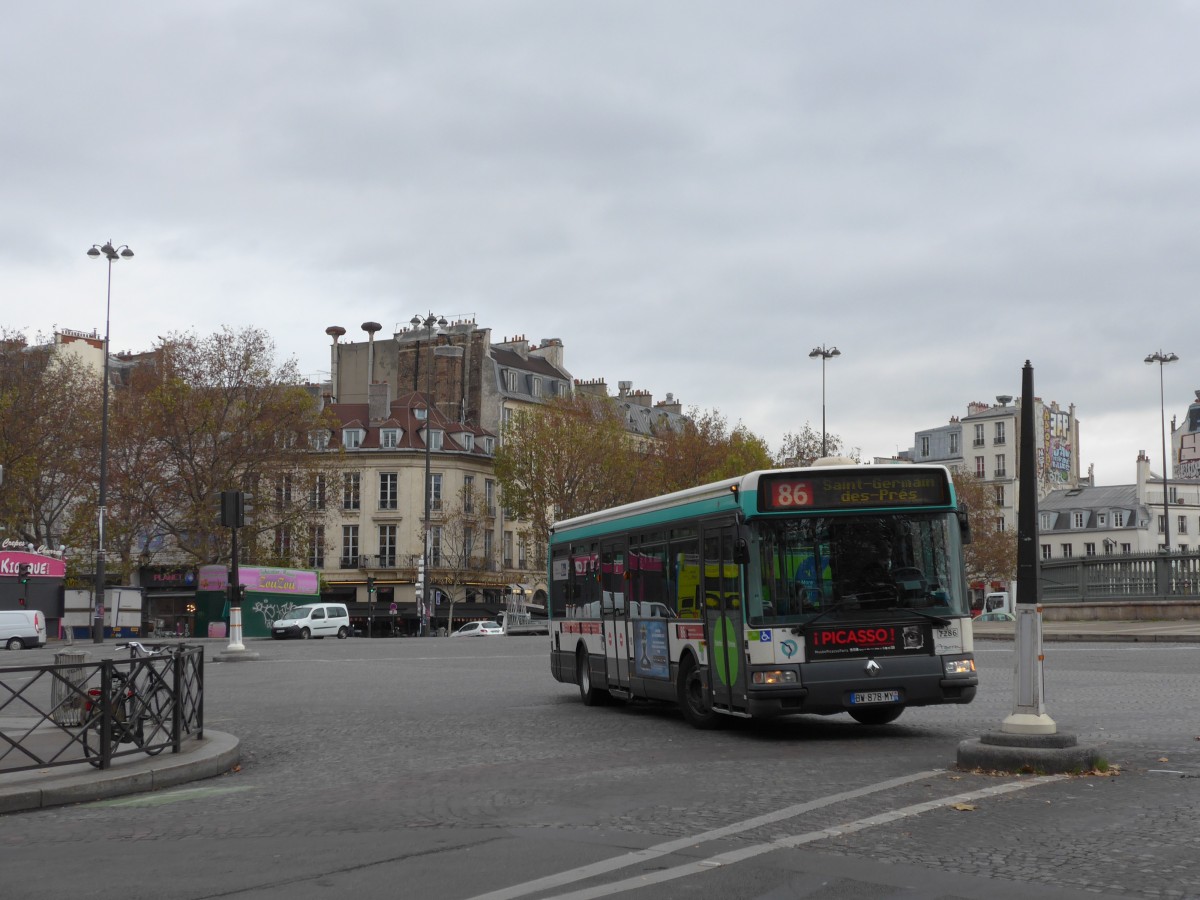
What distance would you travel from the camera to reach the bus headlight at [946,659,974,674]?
13.5 m

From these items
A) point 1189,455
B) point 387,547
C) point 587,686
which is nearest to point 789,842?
point 587,686

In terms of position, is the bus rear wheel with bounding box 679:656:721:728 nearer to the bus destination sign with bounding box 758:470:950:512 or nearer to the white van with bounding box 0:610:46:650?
the bus destination sign with bounding box 758:470:950:512

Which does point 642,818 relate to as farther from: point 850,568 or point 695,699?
point 695,699

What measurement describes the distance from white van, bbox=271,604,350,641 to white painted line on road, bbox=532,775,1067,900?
53.9m

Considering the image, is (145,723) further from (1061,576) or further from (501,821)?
(1061,576)

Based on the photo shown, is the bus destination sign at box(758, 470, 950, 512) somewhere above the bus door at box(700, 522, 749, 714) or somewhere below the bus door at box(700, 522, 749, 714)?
above

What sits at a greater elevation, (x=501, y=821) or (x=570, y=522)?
(x=570, y=522)

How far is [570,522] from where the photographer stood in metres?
19.5

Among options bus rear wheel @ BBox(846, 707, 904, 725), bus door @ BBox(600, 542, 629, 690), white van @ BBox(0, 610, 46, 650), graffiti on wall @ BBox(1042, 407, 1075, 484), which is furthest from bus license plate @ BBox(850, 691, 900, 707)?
graffiti on wall @ BBox(1042, 407, 1075, 484)

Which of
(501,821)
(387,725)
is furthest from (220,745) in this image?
(501,821)

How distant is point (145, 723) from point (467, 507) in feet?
239

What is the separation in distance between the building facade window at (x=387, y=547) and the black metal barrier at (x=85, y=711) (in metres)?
73.6

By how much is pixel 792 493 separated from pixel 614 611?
4.52 meters

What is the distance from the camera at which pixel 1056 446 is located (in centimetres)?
12450
